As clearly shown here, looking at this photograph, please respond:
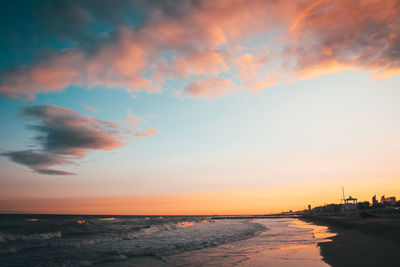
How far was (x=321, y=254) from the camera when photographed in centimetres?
1264

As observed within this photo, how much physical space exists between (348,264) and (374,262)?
94cm

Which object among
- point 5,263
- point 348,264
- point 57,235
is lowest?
point 57,235

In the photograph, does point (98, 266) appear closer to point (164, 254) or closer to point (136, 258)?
point (136, 258)

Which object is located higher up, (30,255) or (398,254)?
(398,254)

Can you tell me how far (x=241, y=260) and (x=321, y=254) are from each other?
4397mm

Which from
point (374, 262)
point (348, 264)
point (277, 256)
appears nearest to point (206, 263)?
point (277, 256)

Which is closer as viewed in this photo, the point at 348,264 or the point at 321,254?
the point at 348,264

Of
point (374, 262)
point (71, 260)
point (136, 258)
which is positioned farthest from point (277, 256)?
point (71, 260)

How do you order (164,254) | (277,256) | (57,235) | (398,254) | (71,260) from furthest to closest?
(57,235) → (164,254) → (71,260) → (277,256) → (398,254)

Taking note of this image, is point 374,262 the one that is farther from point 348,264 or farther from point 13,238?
point 13,238

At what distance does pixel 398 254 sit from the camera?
10.5 m

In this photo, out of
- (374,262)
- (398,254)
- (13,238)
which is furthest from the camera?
(13,238)

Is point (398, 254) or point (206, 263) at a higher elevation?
point (398, 254)

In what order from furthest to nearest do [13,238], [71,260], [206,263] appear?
1. [13,238]
2. [71,260]
3. [206,263]
